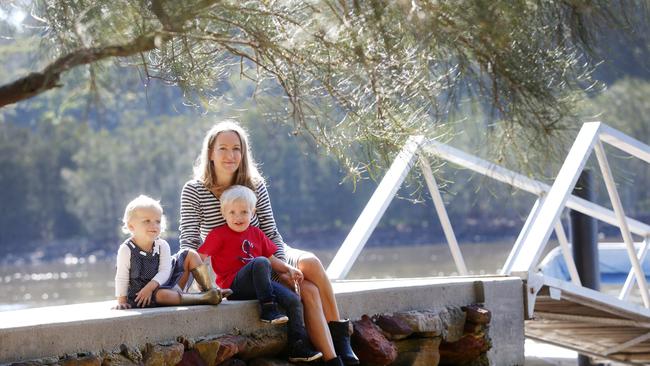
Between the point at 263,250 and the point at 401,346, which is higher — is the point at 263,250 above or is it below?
above

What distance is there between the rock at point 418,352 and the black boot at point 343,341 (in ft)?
2.39

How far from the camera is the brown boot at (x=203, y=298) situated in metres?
4.61

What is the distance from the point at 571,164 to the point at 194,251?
2899mm

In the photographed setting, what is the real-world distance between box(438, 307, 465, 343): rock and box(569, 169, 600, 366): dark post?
10.3 ft

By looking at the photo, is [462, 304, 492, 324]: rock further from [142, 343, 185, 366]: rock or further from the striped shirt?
[142, 343, 185, 366]: rock

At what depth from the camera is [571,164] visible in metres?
6.95

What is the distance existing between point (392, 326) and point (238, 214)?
3.27 ft

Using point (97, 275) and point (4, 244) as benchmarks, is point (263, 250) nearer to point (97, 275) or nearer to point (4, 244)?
point (97, 275)

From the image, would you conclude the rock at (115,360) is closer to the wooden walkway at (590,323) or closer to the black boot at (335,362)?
the black boot at (335,362)

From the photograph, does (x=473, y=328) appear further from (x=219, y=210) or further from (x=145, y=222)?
(x=145, y=222)

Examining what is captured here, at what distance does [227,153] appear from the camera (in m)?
5.20

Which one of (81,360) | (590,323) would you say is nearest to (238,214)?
(81,360)

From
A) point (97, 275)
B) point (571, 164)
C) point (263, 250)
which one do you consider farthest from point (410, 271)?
point (263, 250)

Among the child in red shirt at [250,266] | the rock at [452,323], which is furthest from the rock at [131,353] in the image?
the rock at [452,323]
